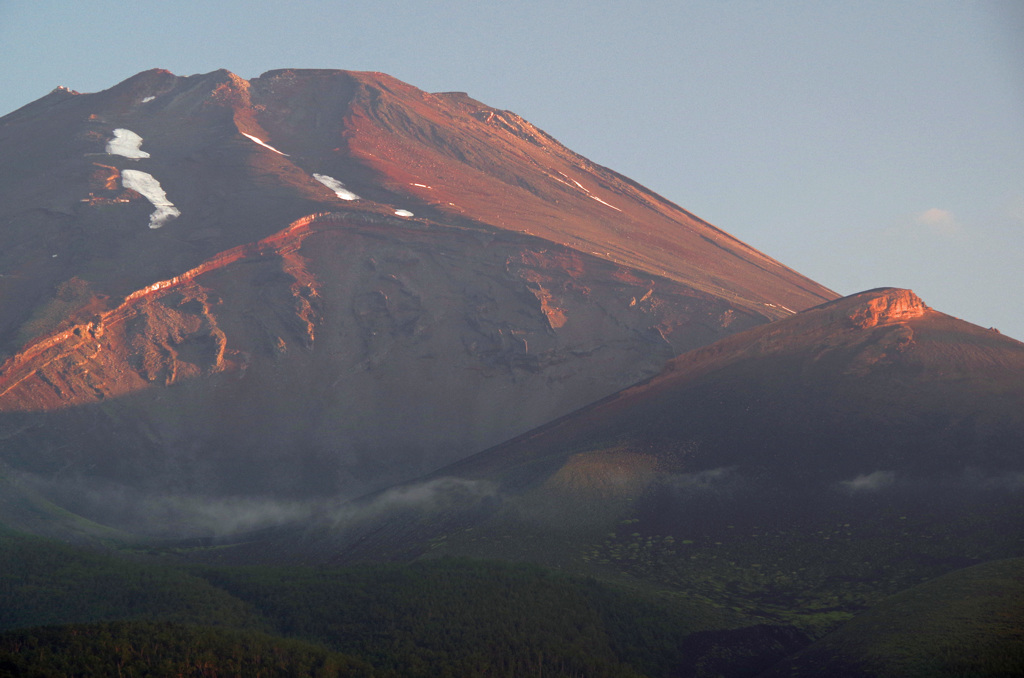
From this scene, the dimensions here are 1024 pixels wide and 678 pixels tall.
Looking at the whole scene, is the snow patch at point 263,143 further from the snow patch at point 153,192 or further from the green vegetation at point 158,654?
the green vegetation at point 158,654

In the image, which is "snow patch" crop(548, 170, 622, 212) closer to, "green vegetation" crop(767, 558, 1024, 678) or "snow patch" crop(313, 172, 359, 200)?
"snow patch" crop(313, 172, 359, 200)

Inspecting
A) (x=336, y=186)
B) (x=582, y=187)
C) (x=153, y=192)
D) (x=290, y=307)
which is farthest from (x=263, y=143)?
(x=582, y=187)

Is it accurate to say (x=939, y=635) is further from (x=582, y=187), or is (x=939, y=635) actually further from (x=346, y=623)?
(x=582, y=187)

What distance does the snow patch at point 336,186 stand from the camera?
82.6 metres

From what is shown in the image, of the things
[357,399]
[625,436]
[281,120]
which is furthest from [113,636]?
[281,120]

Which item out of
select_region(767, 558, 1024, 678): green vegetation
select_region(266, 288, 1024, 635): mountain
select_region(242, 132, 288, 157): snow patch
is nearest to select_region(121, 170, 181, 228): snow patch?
select_region(242, 132, 288, 157): snow patch

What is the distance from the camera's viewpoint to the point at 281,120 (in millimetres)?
101250

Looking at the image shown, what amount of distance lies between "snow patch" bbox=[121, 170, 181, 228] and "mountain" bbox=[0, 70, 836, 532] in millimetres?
279

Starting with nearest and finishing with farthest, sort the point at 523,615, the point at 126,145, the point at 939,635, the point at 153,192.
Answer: the point at 939,635, the point at 523,615, the point at 153,192, the point at 126,145

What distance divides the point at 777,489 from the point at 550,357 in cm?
2794

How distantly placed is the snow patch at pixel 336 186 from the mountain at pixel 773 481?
3555 cm

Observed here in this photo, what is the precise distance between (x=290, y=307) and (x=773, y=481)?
42.0m

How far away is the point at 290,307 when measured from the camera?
71375 millimetres

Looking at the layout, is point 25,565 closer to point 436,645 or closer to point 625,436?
point 436,645
